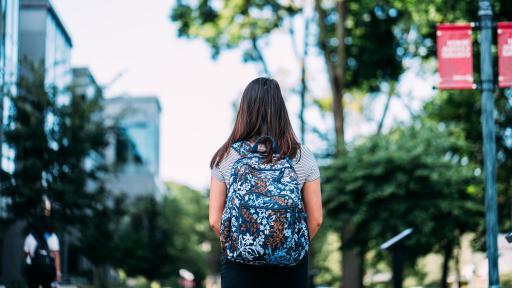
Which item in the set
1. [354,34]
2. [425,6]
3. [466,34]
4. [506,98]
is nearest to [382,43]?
[354,34]

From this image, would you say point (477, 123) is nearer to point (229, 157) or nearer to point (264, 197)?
point (229, 157)

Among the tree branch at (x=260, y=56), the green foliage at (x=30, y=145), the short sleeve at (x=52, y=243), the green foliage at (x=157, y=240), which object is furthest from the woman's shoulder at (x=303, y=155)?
the green foliage at (x=157, y=240)

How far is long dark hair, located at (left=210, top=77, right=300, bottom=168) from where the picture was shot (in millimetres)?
4203

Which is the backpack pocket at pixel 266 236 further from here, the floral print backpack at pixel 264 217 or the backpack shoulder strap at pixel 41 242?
the backpack shoulder strap at pixel 41 242

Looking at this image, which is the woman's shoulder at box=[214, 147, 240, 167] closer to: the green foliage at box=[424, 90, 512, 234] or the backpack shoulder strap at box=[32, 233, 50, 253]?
the backpack shoulder strap at box=[32, 233, 50, 253]

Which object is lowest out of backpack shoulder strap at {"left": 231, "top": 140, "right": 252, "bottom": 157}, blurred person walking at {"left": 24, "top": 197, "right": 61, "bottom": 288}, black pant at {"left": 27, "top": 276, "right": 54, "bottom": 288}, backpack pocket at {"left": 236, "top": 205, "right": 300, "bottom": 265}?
black pant at {"left": 27, "top": 276, "right": 54, "bottom": 288}

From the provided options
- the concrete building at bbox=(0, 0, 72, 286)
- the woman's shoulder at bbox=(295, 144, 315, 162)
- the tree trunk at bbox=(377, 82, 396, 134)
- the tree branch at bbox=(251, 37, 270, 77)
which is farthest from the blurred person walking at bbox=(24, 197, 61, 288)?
the tree trunk at bbox=(377, 82, 396, 134)

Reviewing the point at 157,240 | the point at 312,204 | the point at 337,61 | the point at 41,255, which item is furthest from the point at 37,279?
the point at 157,240

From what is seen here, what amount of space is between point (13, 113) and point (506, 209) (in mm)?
14066

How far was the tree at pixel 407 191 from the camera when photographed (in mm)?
22797

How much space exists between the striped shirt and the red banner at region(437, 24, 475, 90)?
678 cm

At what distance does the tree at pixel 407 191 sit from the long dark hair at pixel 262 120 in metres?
18.7

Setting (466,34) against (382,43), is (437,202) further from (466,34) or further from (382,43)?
(466,34)

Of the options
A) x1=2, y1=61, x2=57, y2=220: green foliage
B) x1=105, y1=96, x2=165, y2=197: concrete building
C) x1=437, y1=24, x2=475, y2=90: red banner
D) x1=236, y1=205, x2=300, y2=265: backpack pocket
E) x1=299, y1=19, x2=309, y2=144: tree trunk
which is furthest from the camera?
x1=105, y1=96, x2=165, y2=197: concrete building
